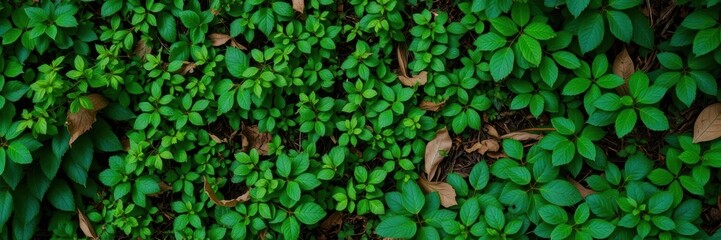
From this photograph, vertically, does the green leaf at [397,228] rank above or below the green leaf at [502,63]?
below

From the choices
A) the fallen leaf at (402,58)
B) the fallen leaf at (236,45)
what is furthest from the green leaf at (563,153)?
the fallen leaf at (236,45)

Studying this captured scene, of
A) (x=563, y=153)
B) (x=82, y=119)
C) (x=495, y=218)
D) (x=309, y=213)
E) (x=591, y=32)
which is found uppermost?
(x=591, y=32)

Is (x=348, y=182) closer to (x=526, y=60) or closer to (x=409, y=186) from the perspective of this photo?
(x=409, y=186)

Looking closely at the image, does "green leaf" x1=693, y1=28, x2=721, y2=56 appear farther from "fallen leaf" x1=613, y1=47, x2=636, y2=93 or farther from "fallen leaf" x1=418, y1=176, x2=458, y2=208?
"fallen leaf" x1=418, y1=176, x2=458, y2=208

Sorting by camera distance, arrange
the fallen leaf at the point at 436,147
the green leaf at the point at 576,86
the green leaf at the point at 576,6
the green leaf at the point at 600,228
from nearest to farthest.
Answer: the green leaf at the point at 576,6 < the green leaf at the point at 600,228 < the green leaf at the point at 576,86 < the fallen leaf at the point at 436,147

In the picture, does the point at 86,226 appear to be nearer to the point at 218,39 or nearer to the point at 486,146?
the point at 218,39

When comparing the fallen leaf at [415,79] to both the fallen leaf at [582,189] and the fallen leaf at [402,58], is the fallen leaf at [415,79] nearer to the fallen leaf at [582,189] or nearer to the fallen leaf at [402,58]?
the fallen leaf at [402,58]

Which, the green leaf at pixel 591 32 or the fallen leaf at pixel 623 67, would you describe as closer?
the green leaf at pixel 591 32

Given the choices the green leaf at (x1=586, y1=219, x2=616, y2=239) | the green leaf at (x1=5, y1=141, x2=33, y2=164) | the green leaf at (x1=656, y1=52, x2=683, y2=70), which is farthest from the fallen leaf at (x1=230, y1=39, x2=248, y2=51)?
the green leaf at (x1=656, y1=52, x2=683, y2=70)

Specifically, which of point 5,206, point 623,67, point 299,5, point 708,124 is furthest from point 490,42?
point 5,206
